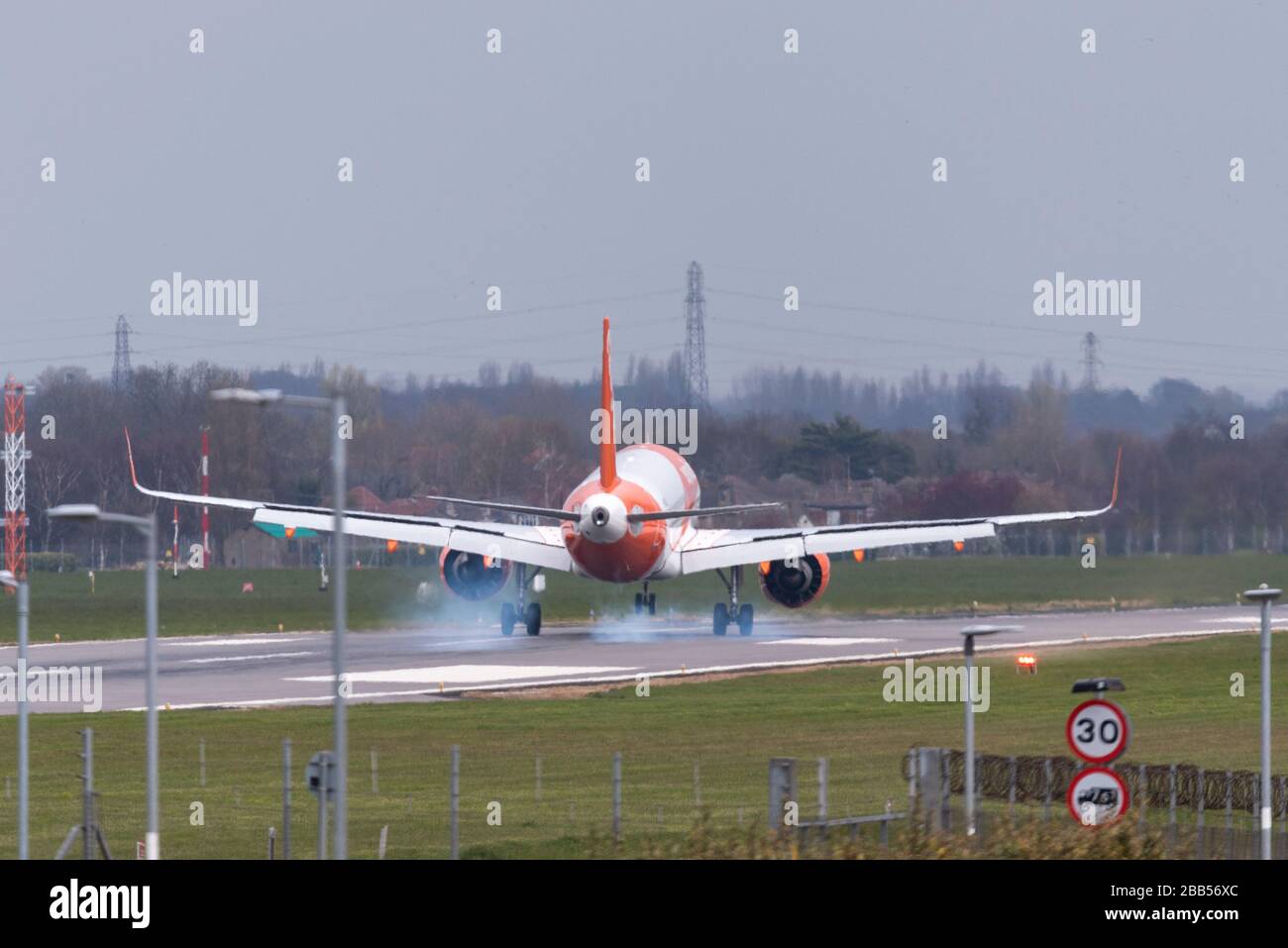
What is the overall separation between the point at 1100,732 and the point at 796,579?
5363cm

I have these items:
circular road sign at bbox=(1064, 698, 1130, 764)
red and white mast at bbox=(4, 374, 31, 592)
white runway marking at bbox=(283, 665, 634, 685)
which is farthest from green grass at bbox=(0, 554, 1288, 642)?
circular road sign at bbox=(1064, 698, 1130, 764)

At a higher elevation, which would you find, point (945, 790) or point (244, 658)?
point (244, 658)

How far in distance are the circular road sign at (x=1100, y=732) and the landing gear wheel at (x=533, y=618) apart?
52996 mm

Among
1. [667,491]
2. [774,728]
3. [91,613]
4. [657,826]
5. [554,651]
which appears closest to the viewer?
[657,826]

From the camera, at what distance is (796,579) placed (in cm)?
8212

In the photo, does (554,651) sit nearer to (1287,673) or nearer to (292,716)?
(292,716)

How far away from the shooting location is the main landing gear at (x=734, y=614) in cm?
8181

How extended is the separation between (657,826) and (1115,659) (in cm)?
3692

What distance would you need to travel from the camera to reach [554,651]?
7400 cm

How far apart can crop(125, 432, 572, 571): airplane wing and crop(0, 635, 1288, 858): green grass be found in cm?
1804

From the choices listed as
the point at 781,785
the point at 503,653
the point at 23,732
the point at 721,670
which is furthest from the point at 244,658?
the point at 23,732

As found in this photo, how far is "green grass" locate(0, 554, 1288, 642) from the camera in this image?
91688mm

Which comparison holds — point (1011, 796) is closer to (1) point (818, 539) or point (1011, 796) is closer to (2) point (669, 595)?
(1) point (818, 539)
